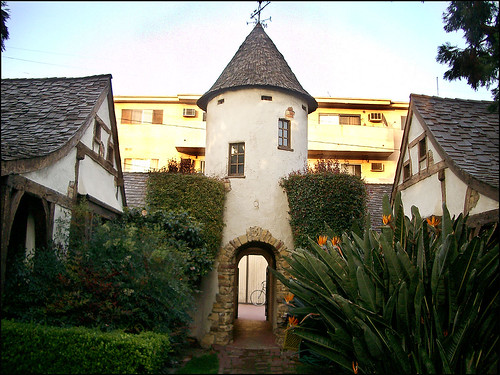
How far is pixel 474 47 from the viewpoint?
9016 mm

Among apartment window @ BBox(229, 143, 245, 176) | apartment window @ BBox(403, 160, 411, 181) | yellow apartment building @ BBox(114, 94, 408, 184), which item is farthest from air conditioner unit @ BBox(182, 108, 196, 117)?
apartment window @ BBox(403, 160, 411, 181)

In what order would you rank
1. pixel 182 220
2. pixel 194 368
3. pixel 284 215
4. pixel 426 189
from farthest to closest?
1. pixel 284 215
2. pixel 182 220
3. pixel 426 189
4. pixel 194 368

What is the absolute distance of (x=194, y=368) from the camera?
985 cm

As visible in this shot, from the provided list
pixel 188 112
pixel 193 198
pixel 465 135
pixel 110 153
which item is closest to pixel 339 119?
pixel 188 112

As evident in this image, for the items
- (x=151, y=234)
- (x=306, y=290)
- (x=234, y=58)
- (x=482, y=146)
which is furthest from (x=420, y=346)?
(x=234, y=58)

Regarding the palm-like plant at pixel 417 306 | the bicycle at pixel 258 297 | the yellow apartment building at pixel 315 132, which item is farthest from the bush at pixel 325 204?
the bicycle at pixel 258 297

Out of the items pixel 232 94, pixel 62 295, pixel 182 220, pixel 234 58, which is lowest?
pixel 62 295

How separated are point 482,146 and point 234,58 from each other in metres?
9.63

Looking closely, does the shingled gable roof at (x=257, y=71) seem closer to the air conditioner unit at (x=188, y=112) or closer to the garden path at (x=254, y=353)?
the garden path at (x=254, y=353)

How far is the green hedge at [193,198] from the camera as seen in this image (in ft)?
48.1

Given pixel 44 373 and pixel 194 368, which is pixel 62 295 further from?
pixel 194 368

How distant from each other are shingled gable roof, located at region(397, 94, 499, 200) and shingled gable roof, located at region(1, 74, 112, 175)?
8.38 metres

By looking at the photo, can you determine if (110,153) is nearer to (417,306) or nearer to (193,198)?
(193,198)

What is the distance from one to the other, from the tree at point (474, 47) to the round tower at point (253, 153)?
7010 mm
